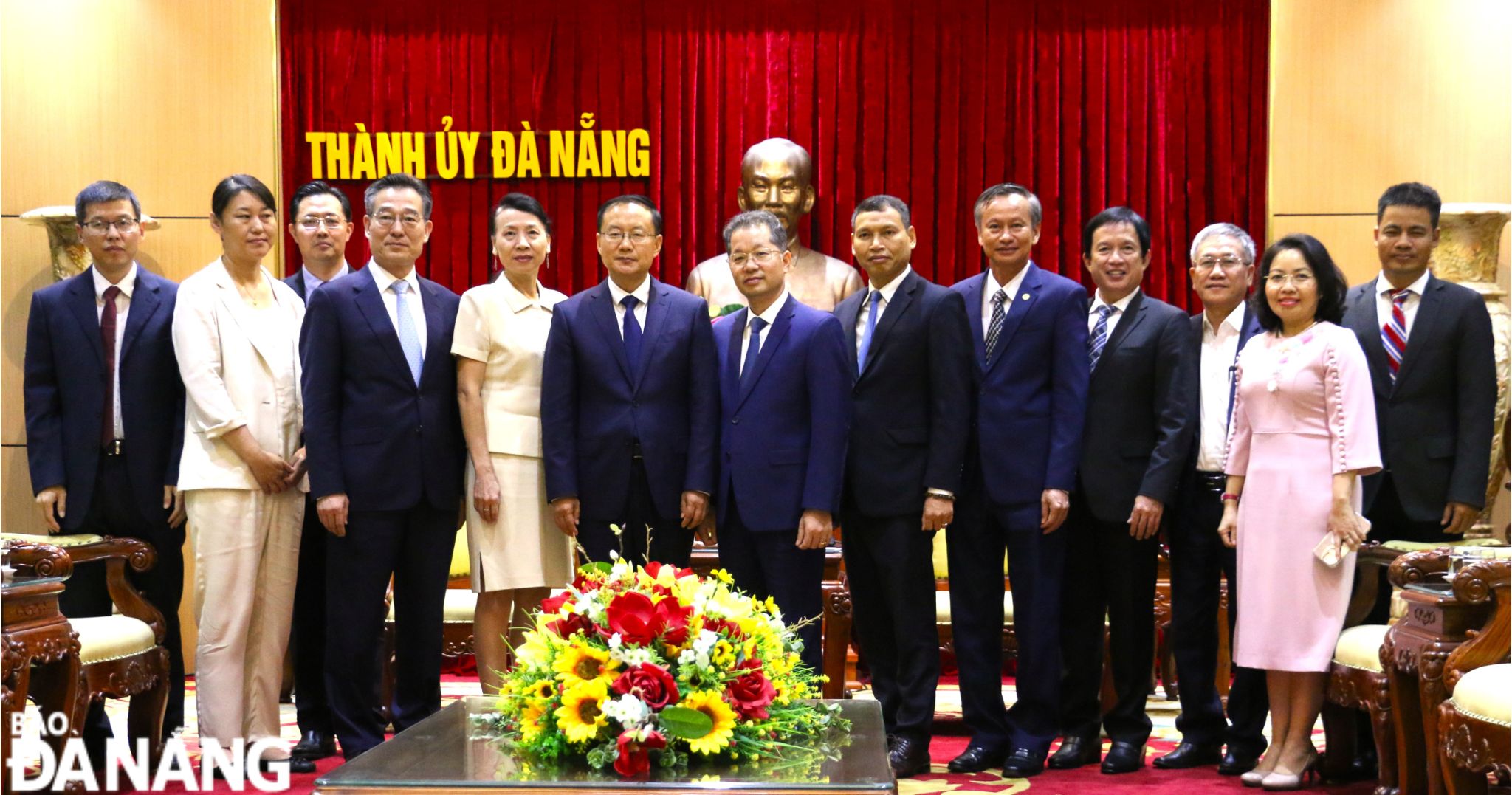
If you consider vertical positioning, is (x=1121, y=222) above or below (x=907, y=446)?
above

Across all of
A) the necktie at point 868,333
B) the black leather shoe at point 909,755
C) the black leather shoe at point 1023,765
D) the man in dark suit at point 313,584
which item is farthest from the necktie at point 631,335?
the black leather shoe at point 1023,765

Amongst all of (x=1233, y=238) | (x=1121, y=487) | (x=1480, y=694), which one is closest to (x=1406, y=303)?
(x=1233, y=238)

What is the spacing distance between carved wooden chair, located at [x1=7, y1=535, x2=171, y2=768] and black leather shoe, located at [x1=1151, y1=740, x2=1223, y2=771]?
2574 millimetres

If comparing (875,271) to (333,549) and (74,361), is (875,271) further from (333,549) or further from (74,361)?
(74,361)

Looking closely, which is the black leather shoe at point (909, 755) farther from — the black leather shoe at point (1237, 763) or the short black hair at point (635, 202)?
the short black hair at point (635, 202)

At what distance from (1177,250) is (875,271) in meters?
3.11

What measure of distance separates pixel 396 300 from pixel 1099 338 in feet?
5.95

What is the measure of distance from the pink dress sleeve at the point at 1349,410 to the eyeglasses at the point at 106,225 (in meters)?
3.17

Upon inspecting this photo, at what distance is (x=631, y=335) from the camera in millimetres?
3781

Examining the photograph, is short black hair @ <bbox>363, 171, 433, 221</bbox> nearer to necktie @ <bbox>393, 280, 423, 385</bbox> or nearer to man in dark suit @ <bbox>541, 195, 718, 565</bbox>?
necktie @ <bbox>393, 280, 423, 385</bbox>

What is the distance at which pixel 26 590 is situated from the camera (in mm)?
3191

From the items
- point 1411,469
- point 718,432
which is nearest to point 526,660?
point 718,432

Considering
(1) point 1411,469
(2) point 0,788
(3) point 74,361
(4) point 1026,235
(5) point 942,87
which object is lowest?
(2) point 0,788

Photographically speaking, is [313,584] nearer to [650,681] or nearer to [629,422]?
[629,422]
